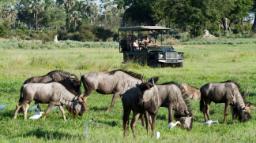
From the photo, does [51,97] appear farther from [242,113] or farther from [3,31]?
[3,31]

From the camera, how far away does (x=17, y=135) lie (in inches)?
483

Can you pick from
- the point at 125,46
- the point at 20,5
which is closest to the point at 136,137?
the point at 125,46

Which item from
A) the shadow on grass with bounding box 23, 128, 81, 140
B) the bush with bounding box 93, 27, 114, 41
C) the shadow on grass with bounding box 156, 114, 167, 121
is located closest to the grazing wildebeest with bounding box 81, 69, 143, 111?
the shadow on grass with bounding box 156, 114, 167, 121

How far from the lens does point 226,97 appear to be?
15297 millimetres

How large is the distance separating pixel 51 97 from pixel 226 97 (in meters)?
4.45

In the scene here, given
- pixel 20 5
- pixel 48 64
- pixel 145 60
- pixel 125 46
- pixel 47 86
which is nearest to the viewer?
pixel 47 86

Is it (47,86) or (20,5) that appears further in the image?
(20,5)

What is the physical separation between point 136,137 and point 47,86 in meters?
4.17

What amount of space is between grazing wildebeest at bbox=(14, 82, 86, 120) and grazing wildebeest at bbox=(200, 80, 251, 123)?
10.3 feet

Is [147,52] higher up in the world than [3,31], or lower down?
higher up

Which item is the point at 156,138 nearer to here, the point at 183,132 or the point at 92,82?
the point at 183,132

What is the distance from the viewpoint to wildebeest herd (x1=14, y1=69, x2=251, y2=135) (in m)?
11.6

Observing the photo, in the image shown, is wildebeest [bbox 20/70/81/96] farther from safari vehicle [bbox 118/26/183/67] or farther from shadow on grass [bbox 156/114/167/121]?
safari vehicle [bbox 118/26/183/67]

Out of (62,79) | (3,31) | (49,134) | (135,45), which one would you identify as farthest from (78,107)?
(3,31)
